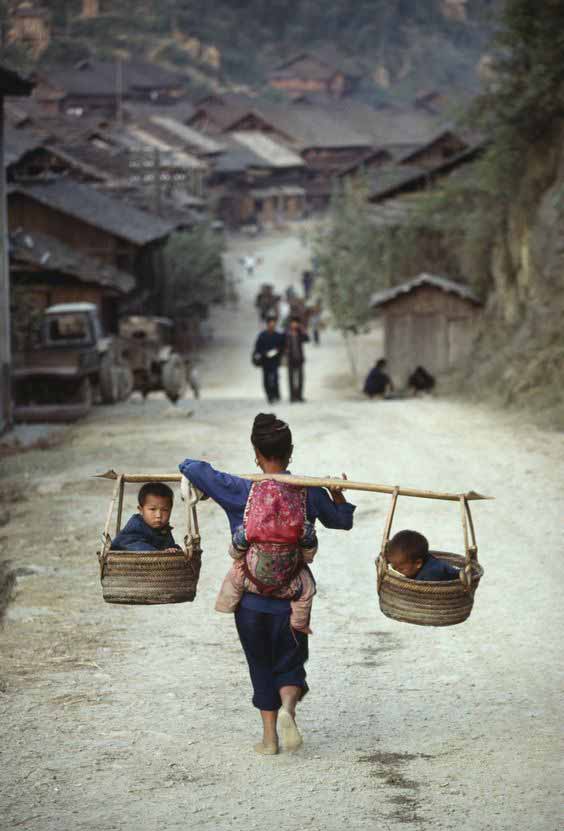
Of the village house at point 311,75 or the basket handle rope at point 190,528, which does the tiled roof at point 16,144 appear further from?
the village house at point 311,75

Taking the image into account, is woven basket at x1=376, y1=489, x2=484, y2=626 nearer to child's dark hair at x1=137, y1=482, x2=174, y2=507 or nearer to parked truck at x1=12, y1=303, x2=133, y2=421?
child's dark hair at x1=137, y1=482, x2=174, y2=507

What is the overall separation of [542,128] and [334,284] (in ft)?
55.8

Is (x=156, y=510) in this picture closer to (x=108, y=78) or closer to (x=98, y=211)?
(x=98, y=211)

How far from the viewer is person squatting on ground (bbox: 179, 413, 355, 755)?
6.06 m

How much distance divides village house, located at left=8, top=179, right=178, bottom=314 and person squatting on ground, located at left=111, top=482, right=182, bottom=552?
36156 millimetres

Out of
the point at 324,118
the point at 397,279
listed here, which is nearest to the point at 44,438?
the point at 397,279

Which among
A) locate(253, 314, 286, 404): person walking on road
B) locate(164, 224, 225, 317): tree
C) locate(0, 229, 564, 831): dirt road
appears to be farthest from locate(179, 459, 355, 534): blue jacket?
locate(164, 224, 225, 317): tree

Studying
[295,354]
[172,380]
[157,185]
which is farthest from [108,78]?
[295,354]

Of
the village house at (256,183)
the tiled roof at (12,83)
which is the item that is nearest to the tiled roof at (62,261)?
the tiled roof at (12,83)

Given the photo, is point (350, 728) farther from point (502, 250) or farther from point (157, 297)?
point (157, 297)

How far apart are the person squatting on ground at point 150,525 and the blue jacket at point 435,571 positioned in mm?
1250

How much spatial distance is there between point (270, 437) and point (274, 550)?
54 centimetres

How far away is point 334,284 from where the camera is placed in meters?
45.1

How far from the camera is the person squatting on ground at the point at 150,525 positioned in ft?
20.9
